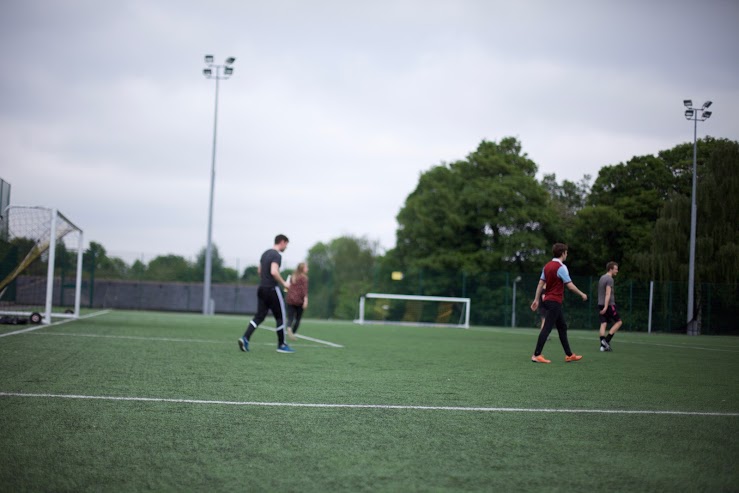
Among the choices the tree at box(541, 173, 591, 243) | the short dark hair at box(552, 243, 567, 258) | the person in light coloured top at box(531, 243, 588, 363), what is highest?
the tree at box(541, 173, 591, 243)

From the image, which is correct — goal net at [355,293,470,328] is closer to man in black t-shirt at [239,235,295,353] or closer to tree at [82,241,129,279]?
tree at [82,241,129,279]

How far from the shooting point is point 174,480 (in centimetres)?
360

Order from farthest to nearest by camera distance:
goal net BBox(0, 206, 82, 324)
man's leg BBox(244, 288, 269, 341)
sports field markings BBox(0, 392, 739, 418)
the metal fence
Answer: the metal fence → goal net BBox(0, 206, 82, 324) → man's leg BBox(244, 288, 269, 341) → sports field markings BBox(0, 392, 739, 418)

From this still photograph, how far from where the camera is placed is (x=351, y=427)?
508 centimetres

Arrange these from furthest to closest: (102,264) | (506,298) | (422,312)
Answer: (102,264), (422,312), (506,298)

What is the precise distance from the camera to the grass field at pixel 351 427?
3721 millimetres

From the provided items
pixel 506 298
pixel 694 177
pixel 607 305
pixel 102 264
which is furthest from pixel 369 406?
pixel 102 264

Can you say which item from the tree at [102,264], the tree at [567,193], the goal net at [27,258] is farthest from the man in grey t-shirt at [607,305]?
the tree at [567,193]

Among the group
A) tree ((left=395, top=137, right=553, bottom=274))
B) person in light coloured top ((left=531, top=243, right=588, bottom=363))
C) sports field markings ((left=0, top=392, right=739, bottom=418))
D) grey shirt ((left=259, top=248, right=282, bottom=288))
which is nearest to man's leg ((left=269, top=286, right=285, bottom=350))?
grey shirt ((left=259, top=248, right=282, bottom=288))

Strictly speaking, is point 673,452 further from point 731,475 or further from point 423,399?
point 423,399

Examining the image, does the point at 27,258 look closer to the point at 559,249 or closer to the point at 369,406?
the point at 559,249

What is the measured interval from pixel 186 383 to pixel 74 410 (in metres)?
1.88

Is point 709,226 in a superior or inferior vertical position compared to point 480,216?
inferior

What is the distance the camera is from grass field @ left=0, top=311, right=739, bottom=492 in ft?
12.2
